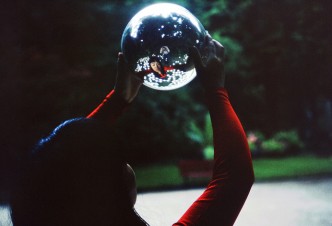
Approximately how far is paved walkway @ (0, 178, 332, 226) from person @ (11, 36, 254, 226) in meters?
4.83

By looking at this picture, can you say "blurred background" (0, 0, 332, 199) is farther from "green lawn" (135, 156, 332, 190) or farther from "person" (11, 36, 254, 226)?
"person" (11, 36, 254, 226)

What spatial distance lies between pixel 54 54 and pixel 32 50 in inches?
25.8

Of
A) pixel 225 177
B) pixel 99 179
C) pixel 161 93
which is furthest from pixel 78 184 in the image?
pixel 161 93

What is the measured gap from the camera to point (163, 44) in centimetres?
153

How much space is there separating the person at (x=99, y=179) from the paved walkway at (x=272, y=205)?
4829 mm

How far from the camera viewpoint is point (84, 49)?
12344mm

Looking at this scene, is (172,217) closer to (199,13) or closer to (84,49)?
(84,49)

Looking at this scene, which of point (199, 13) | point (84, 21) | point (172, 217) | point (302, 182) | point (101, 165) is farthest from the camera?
point (199, 13)

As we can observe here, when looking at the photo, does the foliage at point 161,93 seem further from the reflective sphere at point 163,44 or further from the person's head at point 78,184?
the person's head at point 78,184

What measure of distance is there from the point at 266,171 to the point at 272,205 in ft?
16.9

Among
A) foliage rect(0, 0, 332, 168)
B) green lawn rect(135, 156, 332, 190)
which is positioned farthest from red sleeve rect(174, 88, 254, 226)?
foliage rect(0, 0, 332, 168)

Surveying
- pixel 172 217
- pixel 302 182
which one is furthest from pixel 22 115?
pixel 302 182

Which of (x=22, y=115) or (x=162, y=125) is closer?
(x=22, y=115)

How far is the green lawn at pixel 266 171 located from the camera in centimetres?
1138
